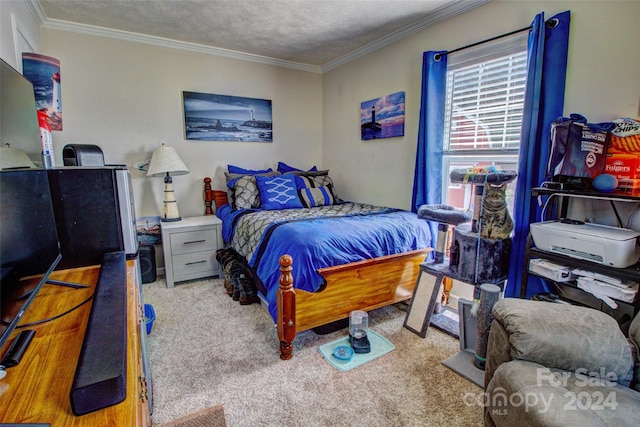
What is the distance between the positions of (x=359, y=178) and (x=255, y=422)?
2.69 meters

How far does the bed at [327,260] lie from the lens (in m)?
1.95

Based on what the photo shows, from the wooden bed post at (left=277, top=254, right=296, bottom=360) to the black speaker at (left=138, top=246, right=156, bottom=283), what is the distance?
1.85 metres

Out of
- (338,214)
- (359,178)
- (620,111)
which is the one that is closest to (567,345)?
(620,111)

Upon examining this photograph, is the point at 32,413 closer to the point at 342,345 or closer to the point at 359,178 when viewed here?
the point at 342,345

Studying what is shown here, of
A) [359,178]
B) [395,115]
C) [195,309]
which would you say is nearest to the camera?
[195,309]

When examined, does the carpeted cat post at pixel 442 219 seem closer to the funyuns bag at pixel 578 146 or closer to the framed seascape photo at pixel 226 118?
the funyuns bag at pixel 578 146

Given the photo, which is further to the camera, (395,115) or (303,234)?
(395,115)

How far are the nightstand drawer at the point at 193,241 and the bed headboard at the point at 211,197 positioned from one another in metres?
0.50

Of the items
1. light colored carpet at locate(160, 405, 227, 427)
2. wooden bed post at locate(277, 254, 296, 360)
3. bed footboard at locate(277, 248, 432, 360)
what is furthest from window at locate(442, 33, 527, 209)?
light colored carpet at locate(160, 405, 227, 427)

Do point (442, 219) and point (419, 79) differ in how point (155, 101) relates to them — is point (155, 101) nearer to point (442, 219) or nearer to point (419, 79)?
point (419, 79)

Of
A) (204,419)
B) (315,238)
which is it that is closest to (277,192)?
(315,238)

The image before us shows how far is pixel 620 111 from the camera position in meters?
1.72

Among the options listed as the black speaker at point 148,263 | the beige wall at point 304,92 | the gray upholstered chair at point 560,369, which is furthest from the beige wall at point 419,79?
the black speaker at point 148,263

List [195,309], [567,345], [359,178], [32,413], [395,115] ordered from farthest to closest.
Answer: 1. [359,178]
2. [395,115]
3. [195,309]
4. [567,345]
5. [32,413]
